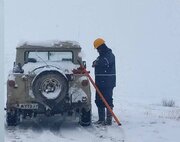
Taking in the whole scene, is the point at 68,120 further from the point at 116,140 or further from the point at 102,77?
the point at 116,140

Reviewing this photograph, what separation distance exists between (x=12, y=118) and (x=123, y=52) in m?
28.9

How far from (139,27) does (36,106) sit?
39446 mm

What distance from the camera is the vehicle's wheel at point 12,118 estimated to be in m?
8.86

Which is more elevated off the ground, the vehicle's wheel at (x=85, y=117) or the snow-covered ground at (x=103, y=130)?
the vehicle's wheel at (x=85, y=117)

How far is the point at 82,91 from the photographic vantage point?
348 inches

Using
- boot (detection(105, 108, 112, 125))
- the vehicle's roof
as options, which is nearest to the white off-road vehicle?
boot (detection(105, 108, 112, 125))

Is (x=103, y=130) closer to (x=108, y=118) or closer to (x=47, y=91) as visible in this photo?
(x=108, y=118)

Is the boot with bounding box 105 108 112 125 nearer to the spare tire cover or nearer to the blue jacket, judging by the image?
the blue jacket

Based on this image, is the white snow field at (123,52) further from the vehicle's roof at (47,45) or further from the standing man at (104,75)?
the standing man at (104,75)

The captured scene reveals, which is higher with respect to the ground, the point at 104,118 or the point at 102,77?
the point at 102,77

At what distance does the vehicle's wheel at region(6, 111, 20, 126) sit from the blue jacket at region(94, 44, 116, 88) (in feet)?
6.02

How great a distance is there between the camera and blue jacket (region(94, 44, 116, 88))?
9461 millimetres

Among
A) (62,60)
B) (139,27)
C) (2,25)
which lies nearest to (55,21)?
(139,27)

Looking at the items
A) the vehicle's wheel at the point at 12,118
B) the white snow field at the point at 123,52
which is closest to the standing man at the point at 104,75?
the white snow field at the point at 123,52
